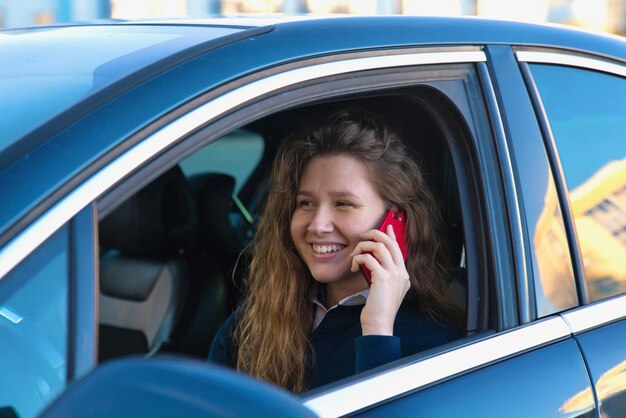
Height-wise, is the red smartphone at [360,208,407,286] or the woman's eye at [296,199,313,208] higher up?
the woman's eye at [296,199,313,208]

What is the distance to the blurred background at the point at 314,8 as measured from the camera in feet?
27.0

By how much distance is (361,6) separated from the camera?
9.57 metres

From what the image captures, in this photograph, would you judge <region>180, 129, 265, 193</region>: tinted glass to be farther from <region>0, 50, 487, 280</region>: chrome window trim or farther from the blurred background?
the blurred background

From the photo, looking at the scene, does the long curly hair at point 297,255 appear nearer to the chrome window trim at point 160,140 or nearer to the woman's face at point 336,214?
the woman's face at point 336,214

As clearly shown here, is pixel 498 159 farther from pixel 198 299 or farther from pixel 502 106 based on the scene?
pixel 198 299

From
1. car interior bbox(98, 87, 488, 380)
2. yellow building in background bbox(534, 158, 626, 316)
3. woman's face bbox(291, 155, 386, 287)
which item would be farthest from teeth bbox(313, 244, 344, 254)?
car interior bbox(98, 87, 488, 380)

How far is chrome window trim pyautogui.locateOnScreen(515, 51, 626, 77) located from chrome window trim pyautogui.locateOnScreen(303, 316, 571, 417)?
20.0 inches

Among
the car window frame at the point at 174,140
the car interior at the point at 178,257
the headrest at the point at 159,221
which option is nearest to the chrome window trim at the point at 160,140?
the car window frame at the point at 174,140

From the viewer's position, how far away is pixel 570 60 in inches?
84.8

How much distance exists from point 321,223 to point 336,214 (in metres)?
0.04

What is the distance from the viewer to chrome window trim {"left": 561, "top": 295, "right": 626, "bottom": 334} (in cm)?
197

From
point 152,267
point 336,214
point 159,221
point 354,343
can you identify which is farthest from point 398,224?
point 152,267

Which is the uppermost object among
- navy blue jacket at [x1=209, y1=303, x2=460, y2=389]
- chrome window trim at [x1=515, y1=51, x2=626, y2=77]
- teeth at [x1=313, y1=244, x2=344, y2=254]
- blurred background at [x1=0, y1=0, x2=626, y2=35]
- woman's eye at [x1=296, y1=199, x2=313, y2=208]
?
blurred background at [x1=0, y1=0, x2=626, y2=35]

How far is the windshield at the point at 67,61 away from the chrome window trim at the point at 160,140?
123 millimetres
